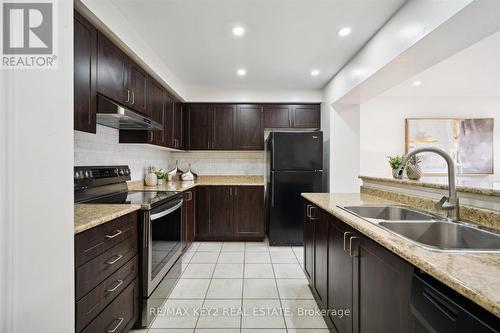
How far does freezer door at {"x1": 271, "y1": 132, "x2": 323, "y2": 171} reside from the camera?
346 cm

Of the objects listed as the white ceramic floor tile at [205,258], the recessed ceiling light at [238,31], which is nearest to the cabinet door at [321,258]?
the white ceramic floor tile at [205,258]

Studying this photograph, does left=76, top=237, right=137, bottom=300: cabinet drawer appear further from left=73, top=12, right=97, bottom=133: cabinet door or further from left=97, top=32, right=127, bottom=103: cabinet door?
left=97, top=32, right=127, bottom=103: cabinet door

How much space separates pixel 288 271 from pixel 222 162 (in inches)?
89.1

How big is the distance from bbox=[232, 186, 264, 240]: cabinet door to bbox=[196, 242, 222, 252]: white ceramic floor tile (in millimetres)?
324

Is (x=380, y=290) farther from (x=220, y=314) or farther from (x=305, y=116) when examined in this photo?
(x=305, y=116)

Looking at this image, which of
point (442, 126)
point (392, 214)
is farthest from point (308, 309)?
point (442, 126)

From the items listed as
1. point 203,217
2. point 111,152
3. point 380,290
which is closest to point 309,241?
point 380,290

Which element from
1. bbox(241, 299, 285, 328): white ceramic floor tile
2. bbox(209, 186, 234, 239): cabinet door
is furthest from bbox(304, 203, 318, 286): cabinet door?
bbox(209, 186, 234, 239): cabinet door

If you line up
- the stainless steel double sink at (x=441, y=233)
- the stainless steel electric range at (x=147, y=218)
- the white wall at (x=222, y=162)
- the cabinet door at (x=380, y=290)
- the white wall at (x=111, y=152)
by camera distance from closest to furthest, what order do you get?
the cabinet door at (x=380, y=290) → the stainless steel double sink at (x=441, y=233) → the stainless steel electric range at (x=147, y=218) → the white wall at (x=111, y=152) → the white wall at (x=222, y=162)

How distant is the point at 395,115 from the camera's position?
14.6 feet

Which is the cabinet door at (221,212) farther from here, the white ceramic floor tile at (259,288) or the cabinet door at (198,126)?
the white ceramic floor tile at (259,288)

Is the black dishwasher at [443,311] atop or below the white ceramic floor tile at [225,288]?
atop

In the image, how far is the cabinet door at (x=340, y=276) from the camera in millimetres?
1306

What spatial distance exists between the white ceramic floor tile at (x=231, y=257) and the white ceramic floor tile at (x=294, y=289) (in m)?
0.68
